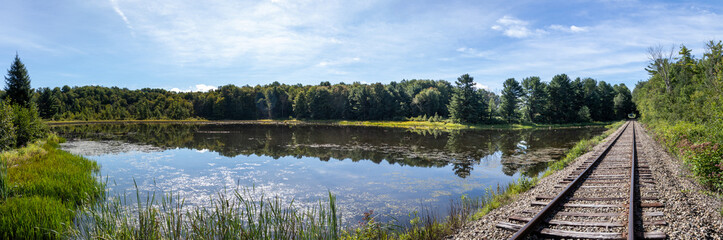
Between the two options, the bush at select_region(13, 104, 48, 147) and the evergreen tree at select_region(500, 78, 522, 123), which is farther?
the evergreen tree at select_region(500, 78, 522, 123)

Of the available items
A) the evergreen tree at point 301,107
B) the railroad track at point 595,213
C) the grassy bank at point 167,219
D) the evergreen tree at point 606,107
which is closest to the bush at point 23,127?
the grassy bank at point 167,219

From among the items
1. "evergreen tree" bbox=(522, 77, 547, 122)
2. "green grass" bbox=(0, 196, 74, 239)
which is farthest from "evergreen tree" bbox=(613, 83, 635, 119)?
"green grass" bbox=(0, 196, 74, 239)

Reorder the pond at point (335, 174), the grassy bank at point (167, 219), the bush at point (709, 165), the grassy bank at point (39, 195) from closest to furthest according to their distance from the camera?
1. the grassy bank at point (167, 219)
2. the grassy bank at point (39, 195)
3. the bush at point (709, 165)
4. the pond at point (335, 174)

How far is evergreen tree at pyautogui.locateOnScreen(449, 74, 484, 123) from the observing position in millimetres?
66625

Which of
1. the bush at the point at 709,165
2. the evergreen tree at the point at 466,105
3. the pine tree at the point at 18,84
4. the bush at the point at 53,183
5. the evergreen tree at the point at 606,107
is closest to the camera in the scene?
the bush at the point at 709,165

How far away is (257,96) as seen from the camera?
376 ft

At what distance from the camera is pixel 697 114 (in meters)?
19.2

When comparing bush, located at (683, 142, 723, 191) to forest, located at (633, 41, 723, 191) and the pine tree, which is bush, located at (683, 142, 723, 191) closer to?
forest, located at (633, 41, 723, 191)

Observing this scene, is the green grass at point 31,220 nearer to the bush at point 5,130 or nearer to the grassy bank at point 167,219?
the grassy bank at point 167,219

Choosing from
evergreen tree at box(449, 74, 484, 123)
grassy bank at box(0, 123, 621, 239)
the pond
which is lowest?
the pond

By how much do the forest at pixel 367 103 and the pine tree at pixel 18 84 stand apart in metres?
21.2

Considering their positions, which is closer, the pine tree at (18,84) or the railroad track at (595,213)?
the railroad track at (595,213)

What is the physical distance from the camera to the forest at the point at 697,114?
9.53 m

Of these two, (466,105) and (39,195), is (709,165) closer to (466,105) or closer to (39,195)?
(39,195)
